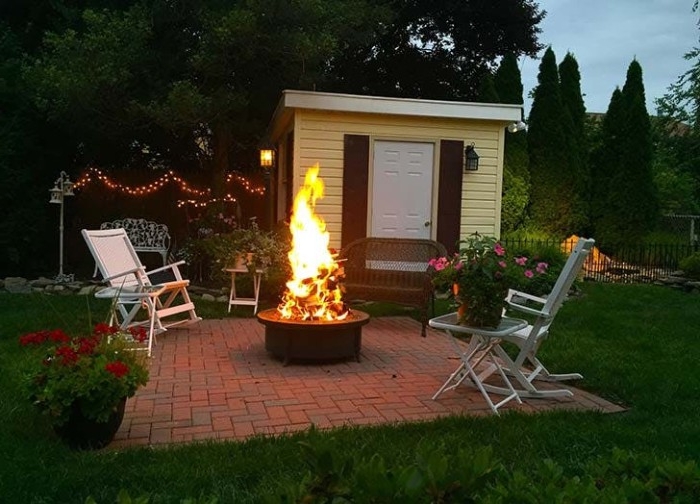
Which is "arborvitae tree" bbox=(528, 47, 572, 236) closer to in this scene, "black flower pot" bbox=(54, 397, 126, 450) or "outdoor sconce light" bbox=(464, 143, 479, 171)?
"outdoor sconce light" bbox=(464, 143, 479, 171)

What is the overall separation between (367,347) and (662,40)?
19.2 meters

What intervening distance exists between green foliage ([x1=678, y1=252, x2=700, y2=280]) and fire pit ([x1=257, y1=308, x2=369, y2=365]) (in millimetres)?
7542

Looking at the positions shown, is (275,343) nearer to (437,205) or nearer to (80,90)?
(437,205)

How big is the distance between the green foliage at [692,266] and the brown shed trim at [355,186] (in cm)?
556

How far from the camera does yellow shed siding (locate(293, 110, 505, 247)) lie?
8.54 m

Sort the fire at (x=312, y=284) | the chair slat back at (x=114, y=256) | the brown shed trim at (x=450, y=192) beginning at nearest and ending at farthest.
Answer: the fire at (x=312, y=284) → the chair slat back at (x=114, y=256) → the brown shed trim at (x=450, y=192)

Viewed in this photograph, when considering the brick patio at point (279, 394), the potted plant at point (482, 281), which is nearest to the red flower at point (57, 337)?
the brick patio at point (279, 394)

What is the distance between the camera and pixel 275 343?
16.4 ft

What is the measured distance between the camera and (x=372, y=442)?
126 inches

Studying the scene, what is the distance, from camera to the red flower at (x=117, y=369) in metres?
3.04

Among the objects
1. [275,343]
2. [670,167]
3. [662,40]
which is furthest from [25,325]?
[670,167]

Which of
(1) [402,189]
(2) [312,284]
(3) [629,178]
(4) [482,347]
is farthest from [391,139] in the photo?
(3) [629,178]

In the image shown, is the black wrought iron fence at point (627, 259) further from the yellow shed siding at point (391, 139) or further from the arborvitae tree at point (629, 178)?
the yellow shed siding at point (391, 139)

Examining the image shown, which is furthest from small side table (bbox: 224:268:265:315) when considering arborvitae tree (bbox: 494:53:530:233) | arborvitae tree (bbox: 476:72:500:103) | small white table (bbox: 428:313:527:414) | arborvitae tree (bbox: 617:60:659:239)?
arborvitae tree (bbox: 617:60:659:239)
